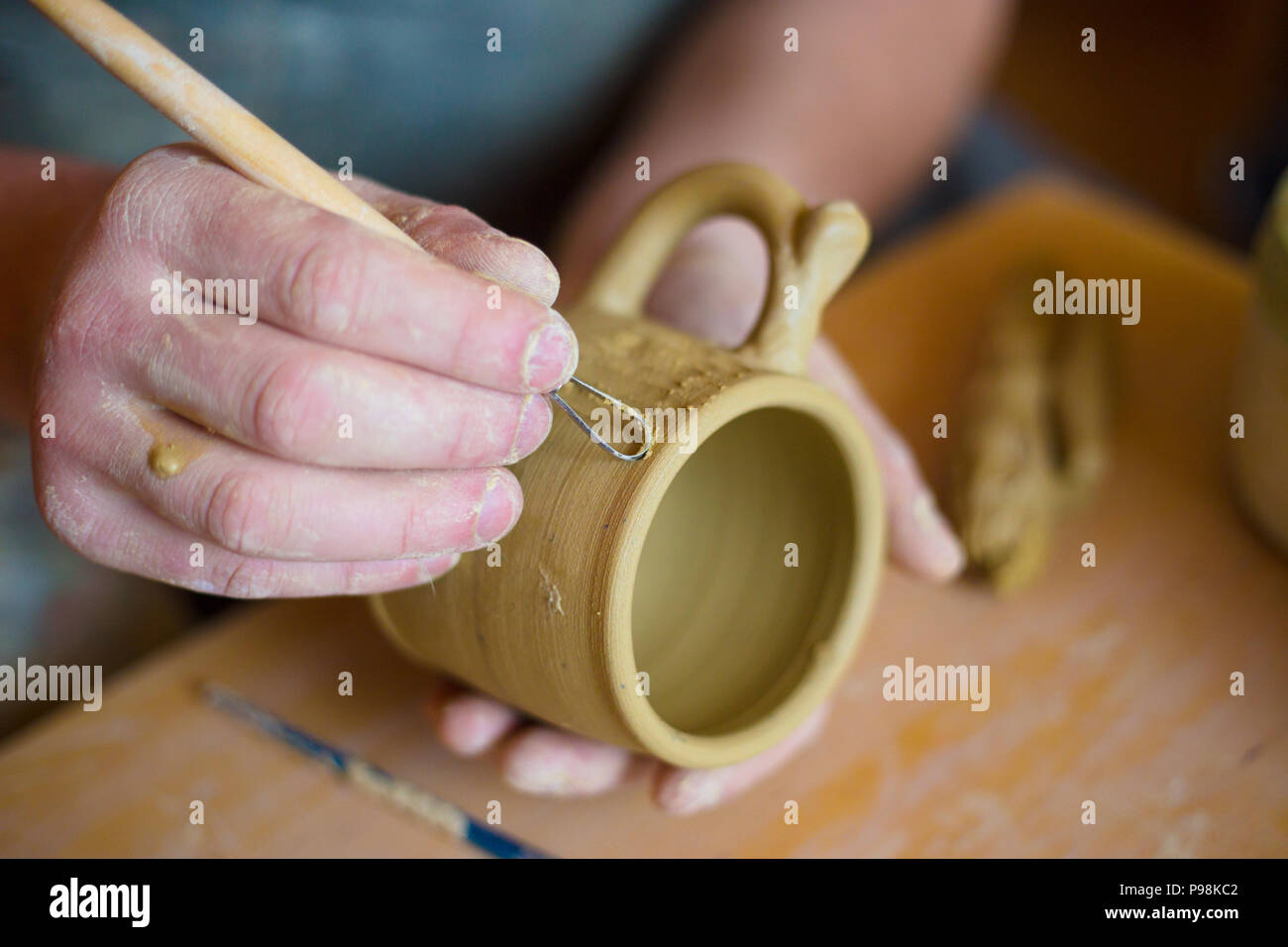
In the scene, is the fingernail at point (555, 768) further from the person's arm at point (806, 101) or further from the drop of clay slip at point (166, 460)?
the person's arm at point (806, 101)

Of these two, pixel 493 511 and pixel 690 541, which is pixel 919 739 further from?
pixel 493 511

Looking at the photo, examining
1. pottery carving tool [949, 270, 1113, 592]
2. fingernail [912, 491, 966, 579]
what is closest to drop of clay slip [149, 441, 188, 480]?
fingernail [912, 491, 966, 579]

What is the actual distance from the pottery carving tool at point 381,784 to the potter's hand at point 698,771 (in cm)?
3

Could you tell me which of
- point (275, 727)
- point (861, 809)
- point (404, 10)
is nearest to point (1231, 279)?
point (861, 809)

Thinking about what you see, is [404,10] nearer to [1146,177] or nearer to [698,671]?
[698,671]

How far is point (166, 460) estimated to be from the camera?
18.2 inches

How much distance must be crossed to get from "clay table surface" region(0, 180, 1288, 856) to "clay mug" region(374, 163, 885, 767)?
11cm

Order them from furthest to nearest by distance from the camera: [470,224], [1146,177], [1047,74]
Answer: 1. [1047,74]
2. [1146,177]
3. [470,224]

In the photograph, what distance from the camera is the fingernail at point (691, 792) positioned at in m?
0.61

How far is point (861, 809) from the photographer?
656 mm

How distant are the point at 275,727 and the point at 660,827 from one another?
24 centimetres

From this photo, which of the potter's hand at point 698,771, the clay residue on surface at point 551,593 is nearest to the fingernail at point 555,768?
the potter's hand at point 698,771

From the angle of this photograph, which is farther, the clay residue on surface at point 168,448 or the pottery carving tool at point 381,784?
the pottery carving tool at point 381,784

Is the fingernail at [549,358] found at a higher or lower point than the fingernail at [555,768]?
higher
